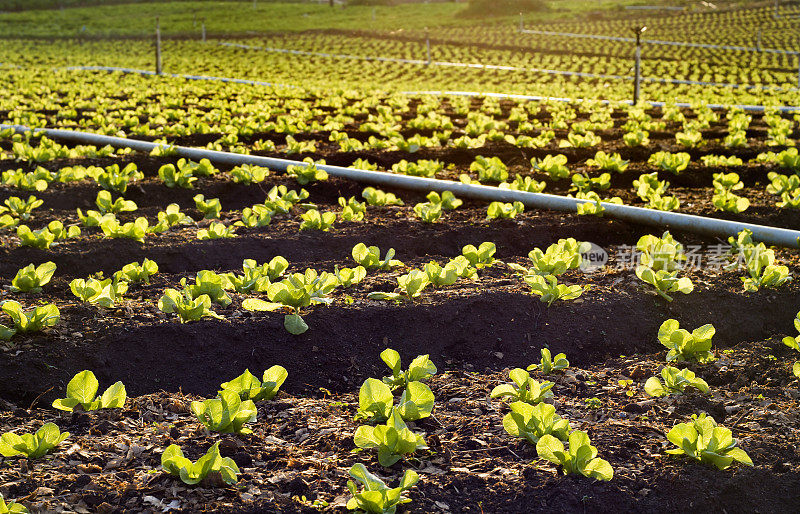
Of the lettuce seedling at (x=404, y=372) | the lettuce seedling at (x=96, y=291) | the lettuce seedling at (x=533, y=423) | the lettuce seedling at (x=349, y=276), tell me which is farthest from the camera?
the lettuce seedling at (x=349, y=276)

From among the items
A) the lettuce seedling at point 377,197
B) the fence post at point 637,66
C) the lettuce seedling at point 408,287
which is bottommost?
the lettuce seedling at point 408,287

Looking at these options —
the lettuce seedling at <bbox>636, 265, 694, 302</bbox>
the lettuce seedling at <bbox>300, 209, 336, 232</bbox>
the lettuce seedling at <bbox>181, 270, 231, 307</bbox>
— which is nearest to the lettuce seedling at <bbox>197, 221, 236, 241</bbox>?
the lettuce seedling at <bbox>300, 209, 336, 232</bbox>

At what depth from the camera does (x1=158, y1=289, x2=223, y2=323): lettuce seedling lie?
10.4ft

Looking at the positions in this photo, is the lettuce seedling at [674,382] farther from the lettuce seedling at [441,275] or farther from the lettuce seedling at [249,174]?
the lettuce seedling at [249,174]

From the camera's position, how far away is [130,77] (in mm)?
16703

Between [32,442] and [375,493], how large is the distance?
107cm

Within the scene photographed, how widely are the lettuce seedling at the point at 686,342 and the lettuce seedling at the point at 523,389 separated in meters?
0.62

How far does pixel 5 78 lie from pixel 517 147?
1278 centimetres

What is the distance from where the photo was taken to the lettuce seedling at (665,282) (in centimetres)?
338

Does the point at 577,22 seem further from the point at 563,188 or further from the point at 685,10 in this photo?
the point at 563,188

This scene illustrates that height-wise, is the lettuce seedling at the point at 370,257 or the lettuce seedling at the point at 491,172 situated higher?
the lettuce seedling at the point at 491,172

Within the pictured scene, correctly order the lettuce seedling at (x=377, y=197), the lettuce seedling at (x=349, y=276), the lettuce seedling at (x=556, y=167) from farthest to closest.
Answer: the lettuce seedling at (x=556, y=167) < the lettuce seedling at (x=377, y=197) < the lettuce seedling at (x=349, y=276)

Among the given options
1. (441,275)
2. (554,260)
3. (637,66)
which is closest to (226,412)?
(441,275)

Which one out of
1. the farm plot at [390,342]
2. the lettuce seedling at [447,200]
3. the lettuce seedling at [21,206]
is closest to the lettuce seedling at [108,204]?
the farm plot at [390,342]
